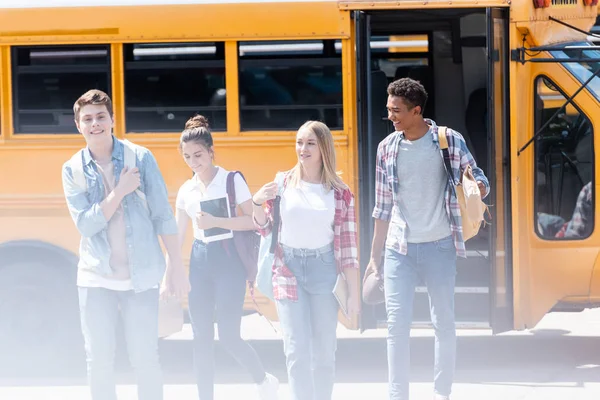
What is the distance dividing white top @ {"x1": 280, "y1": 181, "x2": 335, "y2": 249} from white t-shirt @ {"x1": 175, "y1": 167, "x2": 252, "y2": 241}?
0.49m

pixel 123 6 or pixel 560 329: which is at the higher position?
pixel 123 6

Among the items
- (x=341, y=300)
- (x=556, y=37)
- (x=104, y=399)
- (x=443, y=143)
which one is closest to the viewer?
(x=104, y=399)

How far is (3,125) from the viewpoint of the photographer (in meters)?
7.05

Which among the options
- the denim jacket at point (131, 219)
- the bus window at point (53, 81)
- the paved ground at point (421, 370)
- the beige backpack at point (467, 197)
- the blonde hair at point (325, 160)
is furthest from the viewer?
the bus window at point (53, 81)

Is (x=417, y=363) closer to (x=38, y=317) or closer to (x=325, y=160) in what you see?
(x=38, y=317)

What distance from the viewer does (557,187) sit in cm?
691

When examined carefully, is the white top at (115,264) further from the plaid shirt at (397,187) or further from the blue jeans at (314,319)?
the plaid shirt at (397,187)

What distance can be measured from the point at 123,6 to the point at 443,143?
259cm

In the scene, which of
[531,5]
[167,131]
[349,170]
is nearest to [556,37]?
[531,5]

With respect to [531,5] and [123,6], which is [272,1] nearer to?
[123,6]

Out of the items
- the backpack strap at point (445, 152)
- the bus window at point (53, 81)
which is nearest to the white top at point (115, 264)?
the backpack strap at point (445, 152)

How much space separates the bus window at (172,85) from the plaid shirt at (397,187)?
5.51 ft

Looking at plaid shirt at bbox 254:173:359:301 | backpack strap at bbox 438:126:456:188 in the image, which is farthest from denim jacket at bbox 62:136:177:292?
backpack strap at bbox 438:126:456:188

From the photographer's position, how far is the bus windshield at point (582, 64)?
6.81 metres
